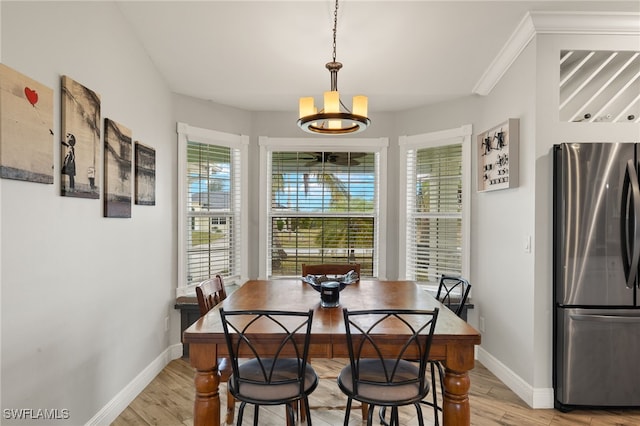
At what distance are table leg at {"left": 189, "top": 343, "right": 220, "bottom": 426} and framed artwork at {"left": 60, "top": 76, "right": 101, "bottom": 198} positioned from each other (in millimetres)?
1081

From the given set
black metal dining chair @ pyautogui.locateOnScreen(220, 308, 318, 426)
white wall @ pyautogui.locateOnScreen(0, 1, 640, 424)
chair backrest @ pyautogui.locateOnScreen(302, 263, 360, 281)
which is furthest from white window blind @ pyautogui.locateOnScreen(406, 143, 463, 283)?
black metal dining chair @ pyautogui.locateOnScreen(220, 308, 318, 426)

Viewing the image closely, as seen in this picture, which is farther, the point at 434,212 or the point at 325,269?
the point at 434,212

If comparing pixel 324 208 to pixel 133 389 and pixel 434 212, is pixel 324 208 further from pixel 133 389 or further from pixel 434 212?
pixel 133 389

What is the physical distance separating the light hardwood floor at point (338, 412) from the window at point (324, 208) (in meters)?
1.67

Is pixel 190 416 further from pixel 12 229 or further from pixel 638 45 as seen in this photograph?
pixel 638 45

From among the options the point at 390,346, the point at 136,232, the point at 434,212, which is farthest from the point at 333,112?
the point at 434,212

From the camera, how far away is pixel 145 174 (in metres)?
2.94

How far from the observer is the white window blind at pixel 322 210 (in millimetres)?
4328

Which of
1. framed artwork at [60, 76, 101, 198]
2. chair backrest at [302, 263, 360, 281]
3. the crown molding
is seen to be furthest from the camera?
chair backrest at [302, 263, 360, 281]

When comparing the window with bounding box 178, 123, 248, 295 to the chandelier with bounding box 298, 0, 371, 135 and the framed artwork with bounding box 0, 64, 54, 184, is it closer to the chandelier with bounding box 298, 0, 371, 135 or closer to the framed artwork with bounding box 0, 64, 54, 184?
the chandelier with bounding box 298, 0, 371, 135

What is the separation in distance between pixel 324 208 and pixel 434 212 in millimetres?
1245

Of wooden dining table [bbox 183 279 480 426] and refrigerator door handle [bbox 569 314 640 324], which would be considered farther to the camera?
refrigerator door handle [bbox 569 314 640 324]

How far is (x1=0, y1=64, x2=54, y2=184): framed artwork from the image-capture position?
1499mm

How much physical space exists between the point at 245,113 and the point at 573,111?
10.5ft
